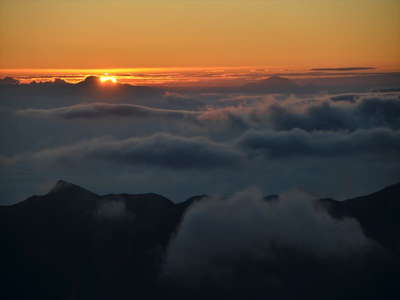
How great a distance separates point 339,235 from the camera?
2400 inches

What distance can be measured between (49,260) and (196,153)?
23.3 m

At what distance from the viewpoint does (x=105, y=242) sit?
193 feet

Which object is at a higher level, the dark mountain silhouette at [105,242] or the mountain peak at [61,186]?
the mountain peak at [61,186]

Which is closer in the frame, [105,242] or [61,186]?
[105,242]

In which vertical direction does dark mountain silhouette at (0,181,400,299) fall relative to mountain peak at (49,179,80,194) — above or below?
below

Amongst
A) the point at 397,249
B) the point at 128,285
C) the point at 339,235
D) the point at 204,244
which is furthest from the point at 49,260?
the point at 397,249

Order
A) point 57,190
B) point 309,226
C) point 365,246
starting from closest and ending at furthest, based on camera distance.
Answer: point 365,246 < point 57,190 < point 309,226

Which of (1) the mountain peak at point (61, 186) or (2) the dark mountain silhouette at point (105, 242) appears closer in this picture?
(2) the dark mountain silhouette at point (105, 242)

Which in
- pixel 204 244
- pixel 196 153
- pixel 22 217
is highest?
pixel 196 153

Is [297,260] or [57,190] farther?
[57,190]

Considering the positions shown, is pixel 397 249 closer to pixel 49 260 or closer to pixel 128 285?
pixel 128 285

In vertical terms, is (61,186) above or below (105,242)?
above

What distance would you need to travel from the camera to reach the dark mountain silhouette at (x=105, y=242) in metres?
49.9

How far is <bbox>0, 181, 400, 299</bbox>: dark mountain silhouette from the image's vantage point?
164 ft
